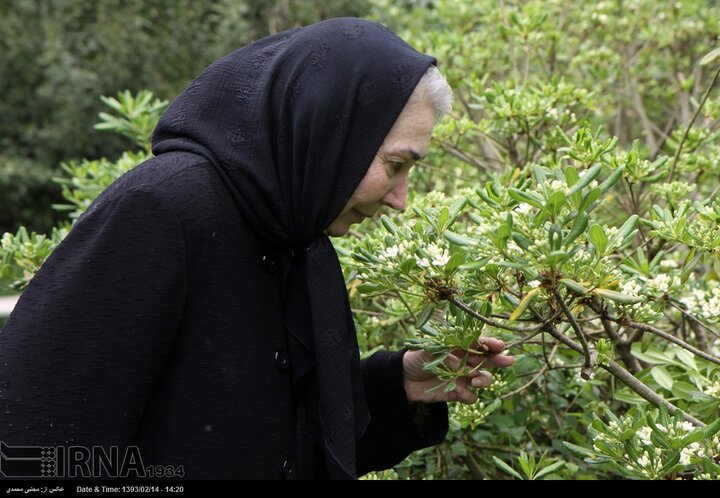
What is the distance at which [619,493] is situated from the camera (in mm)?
1829

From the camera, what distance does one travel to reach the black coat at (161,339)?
1701mm

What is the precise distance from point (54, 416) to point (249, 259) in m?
0.51

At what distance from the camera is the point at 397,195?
2.05 m

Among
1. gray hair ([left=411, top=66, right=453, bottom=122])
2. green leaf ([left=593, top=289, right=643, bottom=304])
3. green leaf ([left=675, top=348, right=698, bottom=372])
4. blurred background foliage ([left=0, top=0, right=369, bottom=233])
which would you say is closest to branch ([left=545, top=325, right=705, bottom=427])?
green leaf ([left=593, top=289, right=643, bottom=304])

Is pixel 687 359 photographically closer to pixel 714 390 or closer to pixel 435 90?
pixel 714 390

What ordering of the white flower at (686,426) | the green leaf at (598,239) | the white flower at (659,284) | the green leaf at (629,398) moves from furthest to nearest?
the green leaf at (629,398) < the white flower at (659,284) < the white flower at (686,426) < the green leaf at (598,239)

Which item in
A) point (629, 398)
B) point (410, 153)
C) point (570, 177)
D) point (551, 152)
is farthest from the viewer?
point (551, 152)

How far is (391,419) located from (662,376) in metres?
0.74

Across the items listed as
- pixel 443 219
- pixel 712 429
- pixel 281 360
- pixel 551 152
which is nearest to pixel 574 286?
pixel 443 219

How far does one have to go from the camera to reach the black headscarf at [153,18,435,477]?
1.88 meters

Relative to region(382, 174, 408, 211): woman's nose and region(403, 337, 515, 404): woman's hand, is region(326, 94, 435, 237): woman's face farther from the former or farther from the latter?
region(403, 337, 515, 404): woman's hand

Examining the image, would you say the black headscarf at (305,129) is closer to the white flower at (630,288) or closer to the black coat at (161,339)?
the black coat at (161,339)

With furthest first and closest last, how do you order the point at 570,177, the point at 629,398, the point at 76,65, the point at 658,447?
1. the point at 76,65
2. the point at 629,398
3. the point at 658,447
4. the point at 570,177

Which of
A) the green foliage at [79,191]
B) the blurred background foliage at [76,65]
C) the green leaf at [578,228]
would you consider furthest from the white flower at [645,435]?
the blurred background foliage at [76,65]
